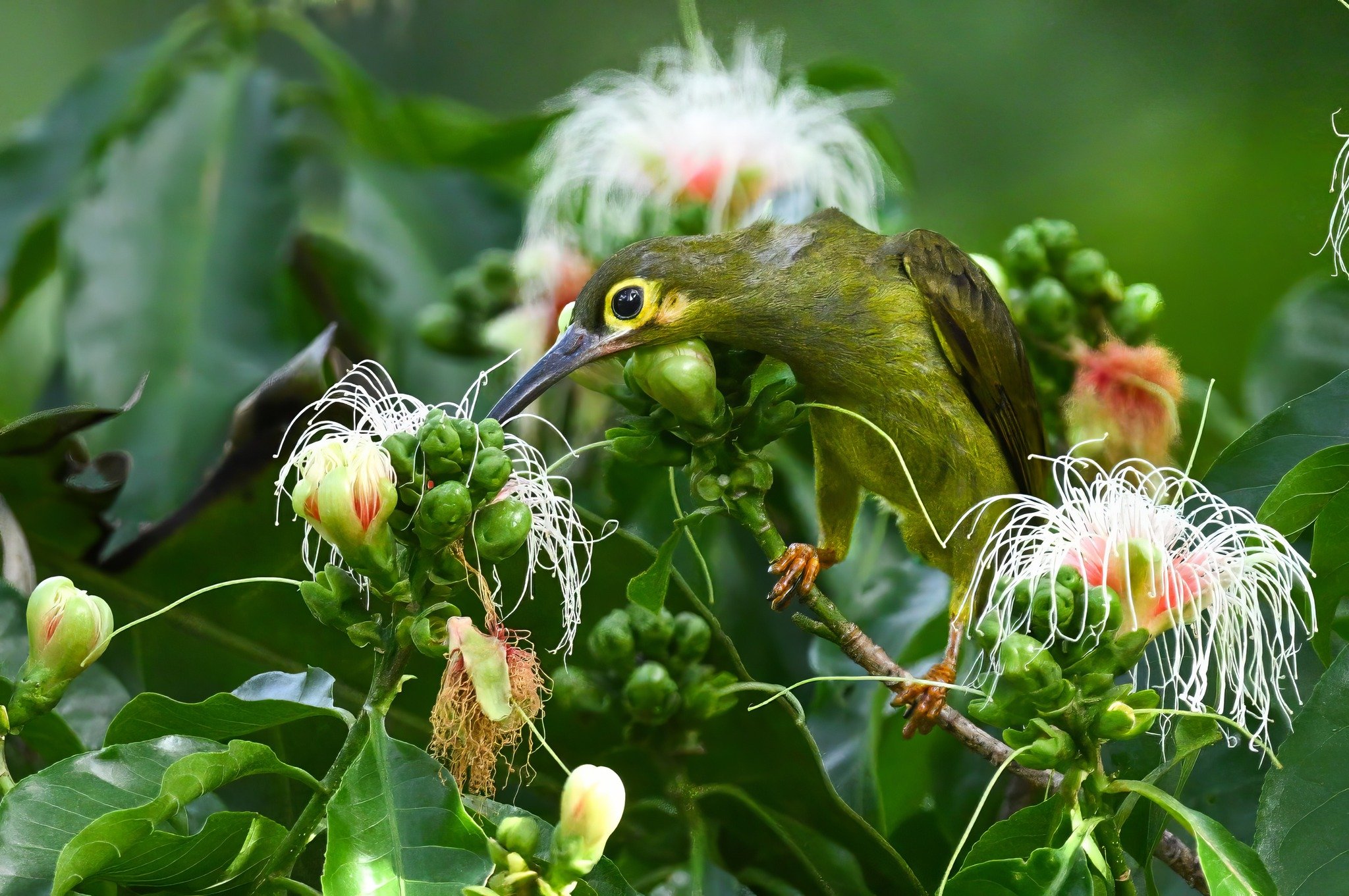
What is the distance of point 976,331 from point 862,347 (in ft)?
0.53

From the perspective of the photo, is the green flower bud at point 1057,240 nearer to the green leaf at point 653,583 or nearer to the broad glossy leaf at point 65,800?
the green leaf at point 653,583

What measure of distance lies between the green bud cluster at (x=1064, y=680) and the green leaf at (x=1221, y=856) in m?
0.05

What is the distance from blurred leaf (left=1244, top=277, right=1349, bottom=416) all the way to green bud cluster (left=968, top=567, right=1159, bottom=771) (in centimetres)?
63

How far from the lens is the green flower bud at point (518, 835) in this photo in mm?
847

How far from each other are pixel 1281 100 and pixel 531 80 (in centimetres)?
284

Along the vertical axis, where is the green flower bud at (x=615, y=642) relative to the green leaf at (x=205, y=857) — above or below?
above

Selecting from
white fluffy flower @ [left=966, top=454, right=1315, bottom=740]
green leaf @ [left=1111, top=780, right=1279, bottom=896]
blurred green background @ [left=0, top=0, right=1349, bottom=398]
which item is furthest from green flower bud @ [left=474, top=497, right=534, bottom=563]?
blurred green background @ [left=0, top=0, right=1349, bottom=398]

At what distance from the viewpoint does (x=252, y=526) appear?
1.27 m

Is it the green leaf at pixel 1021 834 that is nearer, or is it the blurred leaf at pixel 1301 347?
the green leaf at pixel 1021 834

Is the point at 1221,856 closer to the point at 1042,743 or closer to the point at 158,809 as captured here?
the point at 1042,743

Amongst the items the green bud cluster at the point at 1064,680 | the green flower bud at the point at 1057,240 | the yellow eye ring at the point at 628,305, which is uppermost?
the green flower bud at the point at 1057,240

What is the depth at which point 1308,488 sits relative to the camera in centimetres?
101

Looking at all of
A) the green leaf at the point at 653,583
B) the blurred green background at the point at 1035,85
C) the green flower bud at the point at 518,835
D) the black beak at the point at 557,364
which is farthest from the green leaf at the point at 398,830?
the blurred green background at the point at 1035,85

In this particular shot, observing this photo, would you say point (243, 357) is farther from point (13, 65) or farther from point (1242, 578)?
point (13, 65)
